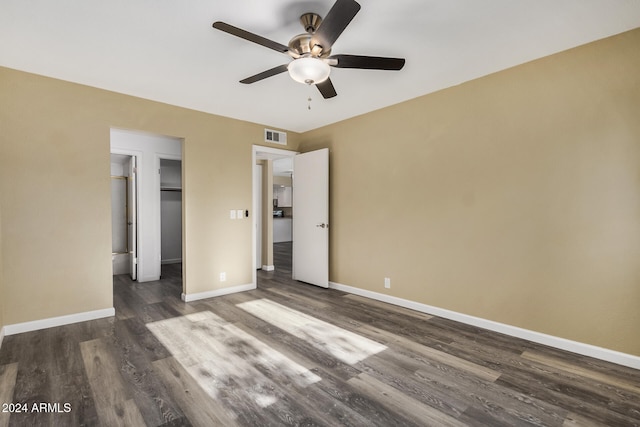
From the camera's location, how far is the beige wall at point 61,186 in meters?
2.96

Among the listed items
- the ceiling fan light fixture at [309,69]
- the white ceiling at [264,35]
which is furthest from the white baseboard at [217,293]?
the ceiling fan light fixture at [309,69]

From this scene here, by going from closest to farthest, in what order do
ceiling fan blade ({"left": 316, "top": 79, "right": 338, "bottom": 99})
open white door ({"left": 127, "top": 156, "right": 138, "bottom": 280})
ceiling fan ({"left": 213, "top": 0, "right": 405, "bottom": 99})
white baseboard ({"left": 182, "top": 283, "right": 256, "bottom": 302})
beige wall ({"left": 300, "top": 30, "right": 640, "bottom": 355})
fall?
1. ceiling fan ({"left": 213, "top": 0, "right": 405, "bottom": 99})
2. beige wall ({"left": 300, "top": 30, "right": 640, "bottom": 355})
3. ceiling fan blade ({"left": 316, "top": 79, "right": 338, "bottom": 99})
4. white baseboard ({"left": 182, "top": 283, "right": 256, "bottom": 302})
5. open white door ({"left": 127, "top": 156, "right": 138, "bottom": 280})

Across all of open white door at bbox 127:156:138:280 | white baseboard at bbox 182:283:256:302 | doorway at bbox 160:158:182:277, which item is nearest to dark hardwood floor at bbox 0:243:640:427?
white baseboard at bbox 182:283:256:302

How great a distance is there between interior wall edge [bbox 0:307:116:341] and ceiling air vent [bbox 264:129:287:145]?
3101mm

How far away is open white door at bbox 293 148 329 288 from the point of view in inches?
185

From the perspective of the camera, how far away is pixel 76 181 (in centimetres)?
326

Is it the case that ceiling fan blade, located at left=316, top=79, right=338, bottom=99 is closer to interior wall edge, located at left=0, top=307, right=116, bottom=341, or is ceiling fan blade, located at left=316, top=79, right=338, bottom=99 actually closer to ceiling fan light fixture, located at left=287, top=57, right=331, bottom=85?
ceiling fan light fixture, located at left=287, top=57, right=331, bottom=85

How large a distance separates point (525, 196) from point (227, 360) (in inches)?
119

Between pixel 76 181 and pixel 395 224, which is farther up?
pixel 76 181

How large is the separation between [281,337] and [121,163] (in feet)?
16.4

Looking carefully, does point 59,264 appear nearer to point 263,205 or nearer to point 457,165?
point 263,205

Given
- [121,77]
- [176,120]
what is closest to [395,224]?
[176,120]

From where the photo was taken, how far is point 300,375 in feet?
7.45

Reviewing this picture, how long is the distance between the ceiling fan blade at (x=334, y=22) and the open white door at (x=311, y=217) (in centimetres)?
267
